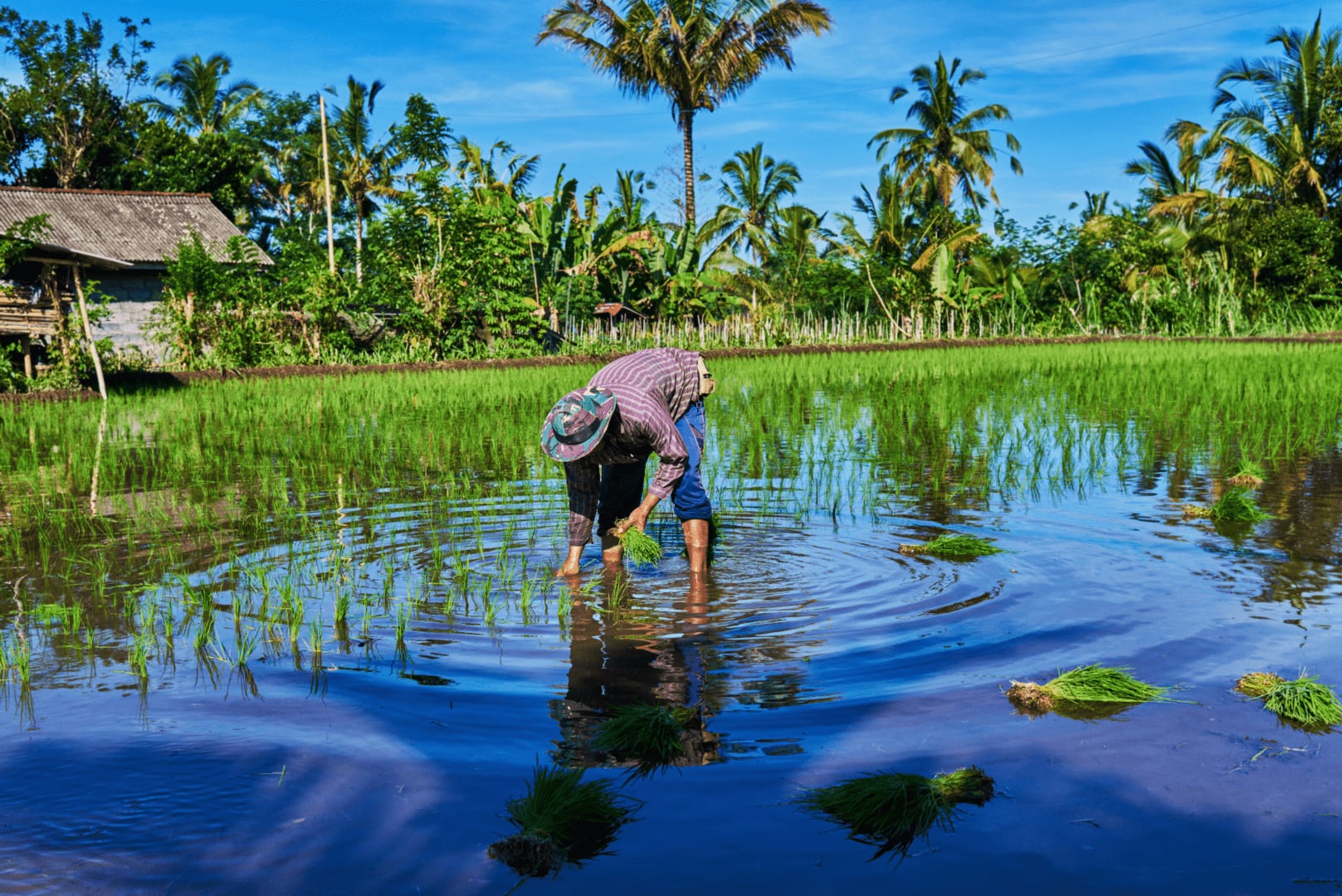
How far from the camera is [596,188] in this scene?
20375 mm

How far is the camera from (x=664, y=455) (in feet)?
12.4

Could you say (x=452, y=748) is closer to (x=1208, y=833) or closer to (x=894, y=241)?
(x=1208, y=833)

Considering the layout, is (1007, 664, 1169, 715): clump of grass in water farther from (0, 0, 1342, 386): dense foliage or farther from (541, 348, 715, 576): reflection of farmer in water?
(0, 0, 1342, 386): dense foliage

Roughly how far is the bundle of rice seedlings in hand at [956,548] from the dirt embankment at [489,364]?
1048 cm

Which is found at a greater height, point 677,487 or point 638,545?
point 677,487

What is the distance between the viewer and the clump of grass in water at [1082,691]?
2.77m

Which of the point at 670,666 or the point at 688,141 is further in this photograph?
the point at 688,141

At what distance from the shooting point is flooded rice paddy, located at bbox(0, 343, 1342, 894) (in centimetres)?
208

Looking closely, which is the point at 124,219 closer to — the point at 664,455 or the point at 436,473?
the point at 436,473

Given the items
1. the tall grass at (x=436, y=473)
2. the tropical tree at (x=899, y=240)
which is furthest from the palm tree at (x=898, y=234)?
the tall grass at (x=436, y=473)

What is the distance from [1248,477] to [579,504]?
151 inches

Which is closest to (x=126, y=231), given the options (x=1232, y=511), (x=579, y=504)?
(x=579, y=504)

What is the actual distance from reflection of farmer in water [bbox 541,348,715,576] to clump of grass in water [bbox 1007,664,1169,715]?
139 cm

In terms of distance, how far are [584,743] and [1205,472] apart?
5.05m
